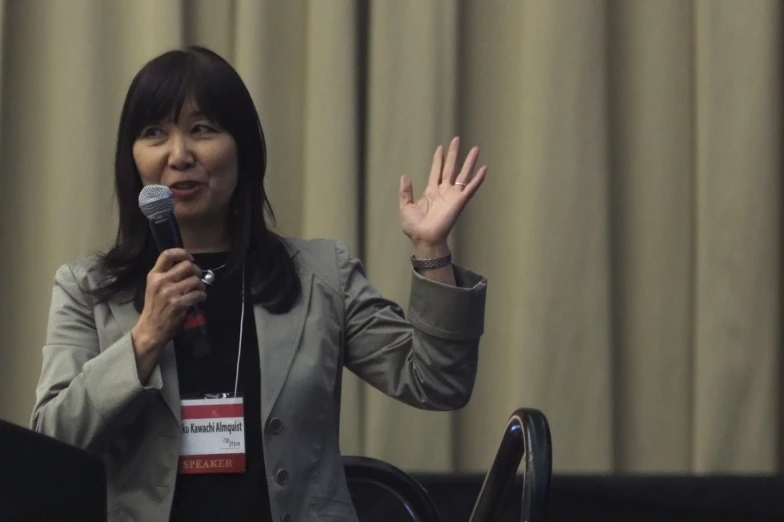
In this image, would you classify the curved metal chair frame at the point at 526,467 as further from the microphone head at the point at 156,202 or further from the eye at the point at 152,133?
the eye at the point at 152,133

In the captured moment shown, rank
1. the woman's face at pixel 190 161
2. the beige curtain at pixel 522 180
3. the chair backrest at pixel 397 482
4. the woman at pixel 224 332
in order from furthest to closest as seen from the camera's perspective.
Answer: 1. the beige curtain at pixel 522 180
2. the chair backrest at pixel 397 482
3. the woman's face at pixel 190 161
4. the woman at pixel 224 332

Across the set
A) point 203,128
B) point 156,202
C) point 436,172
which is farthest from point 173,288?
point 436,172

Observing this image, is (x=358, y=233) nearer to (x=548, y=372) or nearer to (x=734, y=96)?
(x=548, y=372)

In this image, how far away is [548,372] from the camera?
253cm

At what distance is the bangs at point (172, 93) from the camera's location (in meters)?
1.75

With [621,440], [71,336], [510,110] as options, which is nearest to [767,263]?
[621,440]

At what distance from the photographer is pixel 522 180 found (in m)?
2.58

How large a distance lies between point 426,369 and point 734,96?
49.7 inches

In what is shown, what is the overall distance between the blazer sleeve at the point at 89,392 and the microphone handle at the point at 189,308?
113 millimetres

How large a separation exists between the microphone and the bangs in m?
0.23

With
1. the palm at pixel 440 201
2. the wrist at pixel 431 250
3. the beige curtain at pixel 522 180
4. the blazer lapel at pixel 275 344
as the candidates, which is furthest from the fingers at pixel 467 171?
the beige curtain at pixel 522 180

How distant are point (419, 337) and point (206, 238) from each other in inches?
15.7

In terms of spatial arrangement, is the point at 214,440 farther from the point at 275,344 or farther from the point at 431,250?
the point at 431,250

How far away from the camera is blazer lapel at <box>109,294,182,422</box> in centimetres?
165
